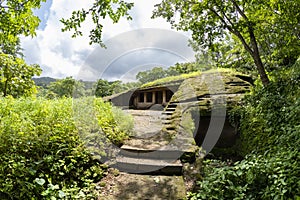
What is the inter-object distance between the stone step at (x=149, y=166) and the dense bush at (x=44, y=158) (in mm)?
488

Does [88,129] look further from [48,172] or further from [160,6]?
[160,6]

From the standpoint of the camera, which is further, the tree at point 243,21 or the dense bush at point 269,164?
the tree at point 243,21

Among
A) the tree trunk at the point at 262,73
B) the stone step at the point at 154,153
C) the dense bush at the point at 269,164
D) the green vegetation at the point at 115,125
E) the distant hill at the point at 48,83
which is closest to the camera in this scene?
the dense bush at the point at 269,164

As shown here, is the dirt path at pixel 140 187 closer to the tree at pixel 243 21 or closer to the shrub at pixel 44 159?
the shrub at pixel 44 159

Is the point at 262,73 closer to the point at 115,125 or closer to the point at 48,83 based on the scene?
the point at 115,125

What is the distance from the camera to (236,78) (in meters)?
8.29

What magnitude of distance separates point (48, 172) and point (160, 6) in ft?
16.8

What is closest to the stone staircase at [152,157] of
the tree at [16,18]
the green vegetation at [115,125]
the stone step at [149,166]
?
the stone step at [149,166]

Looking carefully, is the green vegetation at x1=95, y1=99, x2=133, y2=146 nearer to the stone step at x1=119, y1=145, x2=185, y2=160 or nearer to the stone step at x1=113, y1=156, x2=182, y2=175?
the stone step at x1=119, y1=145, x2=185, y2=160

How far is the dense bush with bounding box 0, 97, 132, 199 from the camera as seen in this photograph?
2.63m

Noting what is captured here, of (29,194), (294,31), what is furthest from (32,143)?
(294,31)

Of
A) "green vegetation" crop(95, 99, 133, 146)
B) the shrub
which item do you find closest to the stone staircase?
"green vegetation" crop(95, 99, 133, 146)

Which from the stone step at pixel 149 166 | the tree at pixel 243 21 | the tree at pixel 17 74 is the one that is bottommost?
the stone step at pixel 149 166

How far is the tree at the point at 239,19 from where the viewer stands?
16.0 ft
